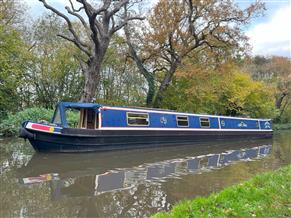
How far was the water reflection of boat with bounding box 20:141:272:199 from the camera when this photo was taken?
7.36 meters

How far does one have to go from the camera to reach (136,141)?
1343cm

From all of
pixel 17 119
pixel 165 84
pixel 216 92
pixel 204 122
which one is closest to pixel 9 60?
pixel 17 119

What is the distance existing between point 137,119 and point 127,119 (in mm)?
571

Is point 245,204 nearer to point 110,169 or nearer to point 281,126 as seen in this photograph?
point 110,169

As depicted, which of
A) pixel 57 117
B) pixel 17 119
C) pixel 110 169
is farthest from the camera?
pixel 17 119

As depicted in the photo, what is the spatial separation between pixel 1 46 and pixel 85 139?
1068 cm

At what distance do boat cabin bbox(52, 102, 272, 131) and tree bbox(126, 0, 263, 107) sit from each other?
15.4 ft

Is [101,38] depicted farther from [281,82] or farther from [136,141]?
[281,82]

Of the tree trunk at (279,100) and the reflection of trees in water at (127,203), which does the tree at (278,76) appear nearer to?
the tree trunk at (279,100)

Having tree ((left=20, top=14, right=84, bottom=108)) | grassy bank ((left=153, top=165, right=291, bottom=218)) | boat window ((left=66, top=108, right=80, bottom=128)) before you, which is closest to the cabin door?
boat window ((left=66, top=108, right=80, bottom=128))

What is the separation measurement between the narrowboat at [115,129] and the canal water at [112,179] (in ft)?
1.44

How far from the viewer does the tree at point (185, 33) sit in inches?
782

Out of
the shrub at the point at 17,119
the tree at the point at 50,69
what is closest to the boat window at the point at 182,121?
the shrub at the point at 17,119

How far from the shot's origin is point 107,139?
1239 cm
